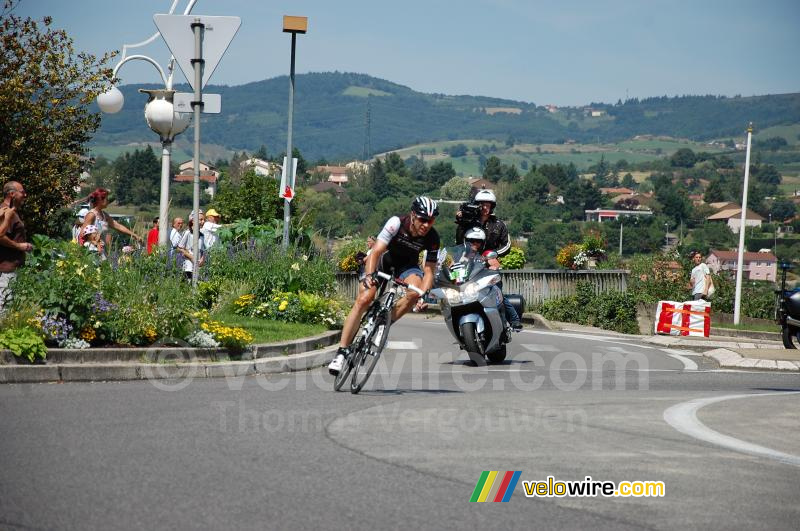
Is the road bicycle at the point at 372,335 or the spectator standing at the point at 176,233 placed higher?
the spectator standing at the point at 176,233

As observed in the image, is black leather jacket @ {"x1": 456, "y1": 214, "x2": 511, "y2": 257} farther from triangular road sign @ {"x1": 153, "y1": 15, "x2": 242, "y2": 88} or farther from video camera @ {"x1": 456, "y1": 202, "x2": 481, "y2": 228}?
triangular road sign @ {"x1": 153, "y1": 15, "x2": 242, "y2": 88}

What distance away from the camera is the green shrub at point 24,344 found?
9.97 m

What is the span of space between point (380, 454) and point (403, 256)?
3.88m

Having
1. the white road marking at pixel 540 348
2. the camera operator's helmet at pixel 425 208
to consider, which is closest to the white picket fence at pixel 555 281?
the white road marking at pixel 540 348

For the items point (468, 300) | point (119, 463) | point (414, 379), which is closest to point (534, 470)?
point (119, 463)

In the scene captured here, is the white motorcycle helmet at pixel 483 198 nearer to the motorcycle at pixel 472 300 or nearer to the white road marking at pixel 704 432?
the motorcycle at pixel 472 300

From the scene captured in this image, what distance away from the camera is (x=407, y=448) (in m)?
6.86

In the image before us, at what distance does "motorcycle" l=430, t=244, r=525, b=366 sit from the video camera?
0.73m

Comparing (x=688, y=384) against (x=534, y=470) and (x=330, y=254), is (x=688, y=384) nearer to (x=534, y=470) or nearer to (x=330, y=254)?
(x=534, y=470)

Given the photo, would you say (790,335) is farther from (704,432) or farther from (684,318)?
(704,432)

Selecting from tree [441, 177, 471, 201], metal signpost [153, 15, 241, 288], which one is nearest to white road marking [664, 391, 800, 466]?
metal signpost [153, 15, 241, 288]

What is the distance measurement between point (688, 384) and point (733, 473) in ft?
18.2

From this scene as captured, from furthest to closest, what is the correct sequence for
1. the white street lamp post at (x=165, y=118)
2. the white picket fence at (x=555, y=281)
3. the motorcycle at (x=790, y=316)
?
the white picket fence at (x=555, y=281), the white street lamp post at (x=165, y=118), the motorcycle at (x=790, y=316)

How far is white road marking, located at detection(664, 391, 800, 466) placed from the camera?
690 centimetres
